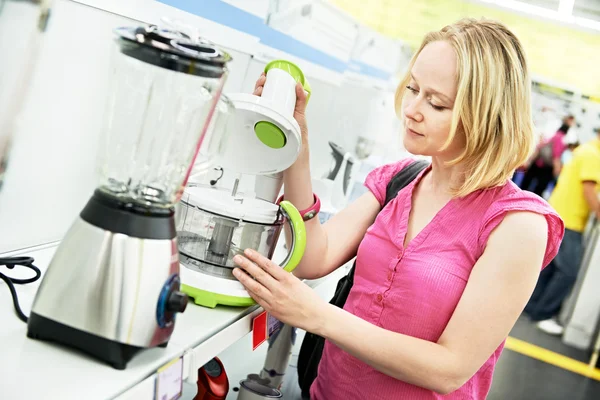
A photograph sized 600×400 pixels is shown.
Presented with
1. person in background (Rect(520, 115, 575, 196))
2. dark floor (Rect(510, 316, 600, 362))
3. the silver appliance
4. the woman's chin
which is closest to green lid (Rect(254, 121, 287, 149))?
the woman's chin

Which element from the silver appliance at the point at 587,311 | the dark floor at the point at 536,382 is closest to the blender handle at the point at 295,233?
the dark floor at the point at 536,382

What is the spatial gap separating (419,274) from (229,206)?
1.44 feet

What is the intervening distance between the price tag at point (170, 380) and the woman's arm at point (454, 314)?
28cm

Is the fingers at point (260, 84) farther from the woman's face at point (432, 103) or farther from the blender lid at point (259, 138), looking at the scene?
the woman's face at point (432, 103)

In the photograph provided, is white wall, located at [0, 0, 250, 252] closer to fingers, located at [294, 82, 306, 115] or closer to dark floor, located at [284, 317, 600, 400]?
fingers, located at [294, 82, 306, 115]

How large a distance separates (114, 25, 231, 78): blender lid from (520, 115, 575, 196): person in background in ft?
25.0

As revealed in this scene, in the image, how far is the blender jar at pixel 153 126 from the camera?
1058 mm

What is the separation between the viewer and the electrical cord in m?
1.06

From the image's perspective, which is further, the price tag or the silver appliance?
the silver appliance

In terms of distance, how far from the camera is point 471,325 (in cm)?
131

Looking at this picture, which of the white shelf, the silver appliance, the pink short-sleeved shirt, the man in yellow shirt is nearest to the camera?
the white shelf

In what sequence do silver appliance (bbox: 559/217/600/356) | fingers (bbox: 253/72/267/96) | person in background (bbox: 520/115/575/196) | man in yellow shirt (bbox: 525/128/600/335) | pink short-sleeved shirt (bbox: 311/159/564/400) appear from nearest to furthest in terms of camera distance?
1. pink short-sleeved shirt (bbox: 311/159/564/400)
2. fingers (bbox: 253/72/267/96)
3. man in yellow shirt (bbox: 525/128/600/335)
4. silver appliance (bbox: 559/217/600/356)
5. person in background (bbox: 520/115/575/196)

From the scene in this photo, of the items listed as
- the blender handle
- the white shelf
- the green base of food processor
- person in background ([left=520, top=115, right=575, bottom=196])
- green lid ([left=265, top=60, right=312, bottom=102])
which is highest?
person in background ([left=520, top=115, right=575, bottom=196])

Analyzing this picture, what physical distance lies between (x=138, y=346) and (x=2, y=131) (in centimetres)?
38
